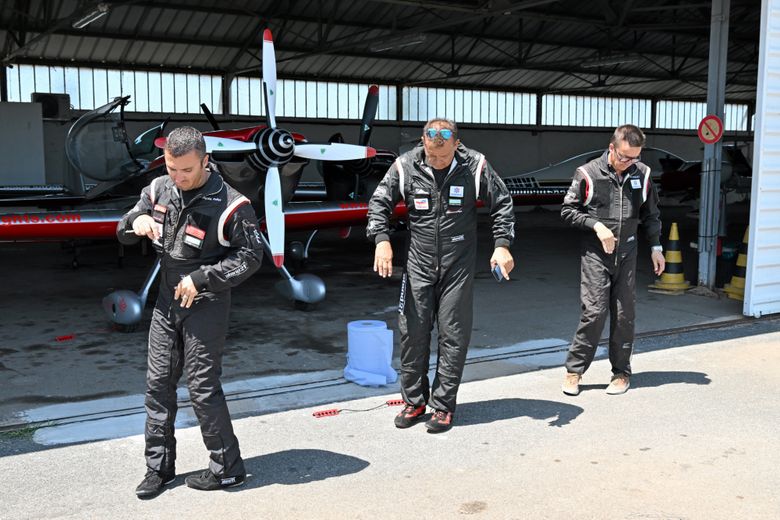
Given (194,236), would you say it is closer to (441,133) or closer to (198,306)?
(198,306)

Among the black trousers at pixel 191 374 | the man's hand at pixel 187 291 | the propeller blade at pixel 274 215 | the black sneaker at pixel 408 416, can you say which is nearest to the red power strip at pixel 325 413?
the black sneaker at pixel 408 416

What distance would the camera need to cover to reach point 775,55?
870 centimetres

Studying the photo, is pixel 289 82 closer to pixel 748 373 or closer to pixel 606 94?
pixel 606 94

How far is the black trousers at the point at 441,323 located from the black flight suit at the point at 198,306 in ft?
4.31

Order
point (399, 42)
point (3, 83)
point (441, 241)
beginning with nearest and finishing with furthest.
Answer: point (441, 241) < point (399, 42) < point (3, 83)

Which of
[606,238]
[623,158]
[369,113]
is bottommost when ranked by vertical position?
[606,238]

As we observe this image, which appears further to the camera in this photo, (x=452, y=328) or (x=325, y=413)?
(x=325, y=413)

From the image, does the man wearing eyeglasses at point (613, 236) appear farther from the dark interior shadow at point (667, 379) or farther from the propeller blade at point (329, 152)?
the propeller blade at point (329, 152)

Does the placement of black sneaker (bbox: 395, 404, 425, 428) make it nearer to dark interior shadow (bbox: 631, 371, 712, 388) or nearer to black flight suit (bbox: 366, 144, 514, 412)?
black flight suit (bbox: 366, 144, 514, 412)

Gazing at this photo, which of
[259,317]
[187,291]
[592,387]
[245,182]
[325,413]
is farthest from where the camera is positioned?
[259,317]

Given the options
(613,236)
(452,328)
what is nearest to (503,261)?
(452,328)

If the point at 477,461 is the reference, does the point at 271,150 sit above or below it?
above

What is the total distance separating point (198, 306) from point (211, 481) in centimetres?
90

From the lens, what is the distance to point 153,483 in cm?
381
